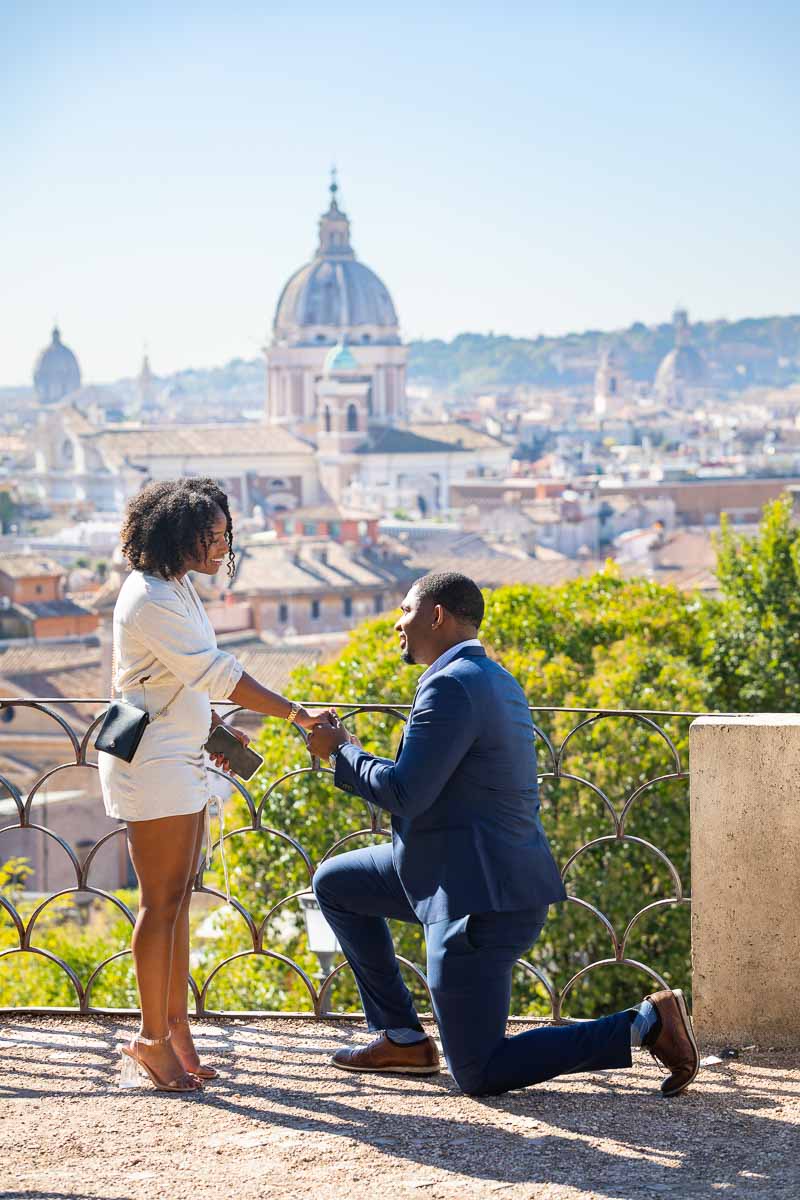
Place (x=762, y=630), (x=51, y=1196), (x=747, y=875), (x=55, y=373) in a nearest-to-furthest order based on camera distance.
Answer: (x=51, y=1196)
(x=747, y=875)
(x=762, y=630)
(x=55, y=373)

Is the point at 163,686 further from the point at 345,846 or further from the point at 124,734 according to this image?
the point at 345,846

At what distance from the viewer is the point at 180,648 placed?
3.15m

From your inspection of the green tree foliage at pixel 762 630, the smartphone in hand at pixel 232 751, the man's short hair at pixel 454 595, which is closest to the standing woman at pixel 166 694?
the smartphone in hand at pixel 232 751

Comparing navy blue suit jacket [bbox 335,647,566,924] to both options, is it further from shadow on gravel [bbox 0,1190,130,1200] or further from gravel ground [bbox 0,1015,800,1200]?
Answer: shadow on gravel [bbox 0,1190,130,1200]

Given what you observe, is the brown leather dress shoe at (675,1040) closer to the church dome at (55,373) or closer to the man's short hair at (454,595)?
the man's short hair at (454,595)

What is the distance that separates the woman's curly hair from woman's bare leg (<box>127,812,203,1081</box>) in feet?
1.52

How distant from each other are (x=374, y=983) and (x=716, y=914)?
0.70 meters

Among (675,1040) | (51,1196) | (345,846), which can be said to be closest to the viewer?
(51,1196)

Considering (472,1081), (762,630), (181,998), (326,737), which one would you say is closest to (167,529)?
(326,737)

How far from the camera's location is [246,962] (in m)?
12.1

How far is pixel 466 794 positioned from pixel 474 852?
103 mm

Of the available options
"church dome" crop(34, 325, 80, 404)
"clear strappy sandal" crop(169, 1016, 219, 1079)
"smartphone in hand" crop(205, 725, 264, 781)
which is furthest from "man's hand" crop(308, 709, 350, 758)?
"church dome" crop(34, 325, 80, 404)

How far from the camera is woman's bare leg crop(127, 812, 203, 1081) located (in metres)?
3.21

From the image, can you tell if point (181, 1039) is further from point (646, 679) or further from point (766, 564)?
point (766, 564)
